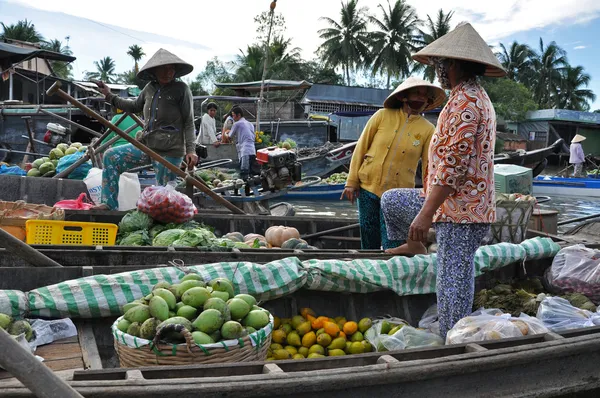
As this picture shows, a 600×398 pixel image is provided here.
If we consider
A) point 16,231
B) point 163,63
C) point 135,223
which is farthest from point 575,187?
point 16,231

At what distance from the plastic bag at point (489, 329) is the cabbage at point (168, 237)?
2.10m

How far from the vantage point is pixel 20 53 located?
595 inches

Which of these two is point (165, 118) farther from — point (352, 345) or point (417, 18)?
point (417, 18)

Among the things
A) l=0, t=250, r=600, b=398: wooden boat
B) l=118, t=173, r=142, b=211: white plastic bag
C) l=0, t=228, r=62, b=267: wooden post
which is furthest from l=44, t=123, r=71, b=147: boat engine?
l=0, t=250, r=600, b=398: wooden boat

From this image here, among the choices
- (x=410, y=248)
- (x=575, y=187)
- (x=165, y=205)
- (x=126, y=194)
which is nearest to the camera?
(x=410, y=248)

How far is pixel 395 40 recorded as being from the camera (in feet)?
127

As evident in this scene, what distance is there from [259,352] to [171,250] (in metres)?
1.42

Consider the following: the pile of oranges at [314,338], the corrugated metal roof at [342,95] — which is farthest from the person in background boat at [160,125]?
the corrugated metal roof at [342,95]

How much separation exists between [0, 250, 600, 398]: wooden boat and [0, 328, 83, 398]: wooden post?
0.36 meters

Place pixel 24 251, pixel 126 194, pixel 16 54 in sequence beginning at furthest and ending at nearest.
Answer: pixel 16 54 < pixel 126 194 < pixel 24 251

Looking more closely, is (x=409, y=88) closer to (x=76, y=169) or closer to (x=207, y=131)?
(x=76, y=169)

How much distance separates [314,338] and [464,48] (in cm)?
159

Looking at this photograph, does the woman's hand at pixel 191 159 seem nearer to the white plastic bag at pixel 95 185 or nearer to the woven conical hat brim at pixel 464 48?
the white plastic bag at pixel 95 185

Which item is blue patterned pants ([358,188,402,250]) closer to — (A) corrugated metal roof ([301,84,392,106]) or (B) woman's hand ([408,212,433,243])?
(B) woman's hand ([408,212,433,243])
